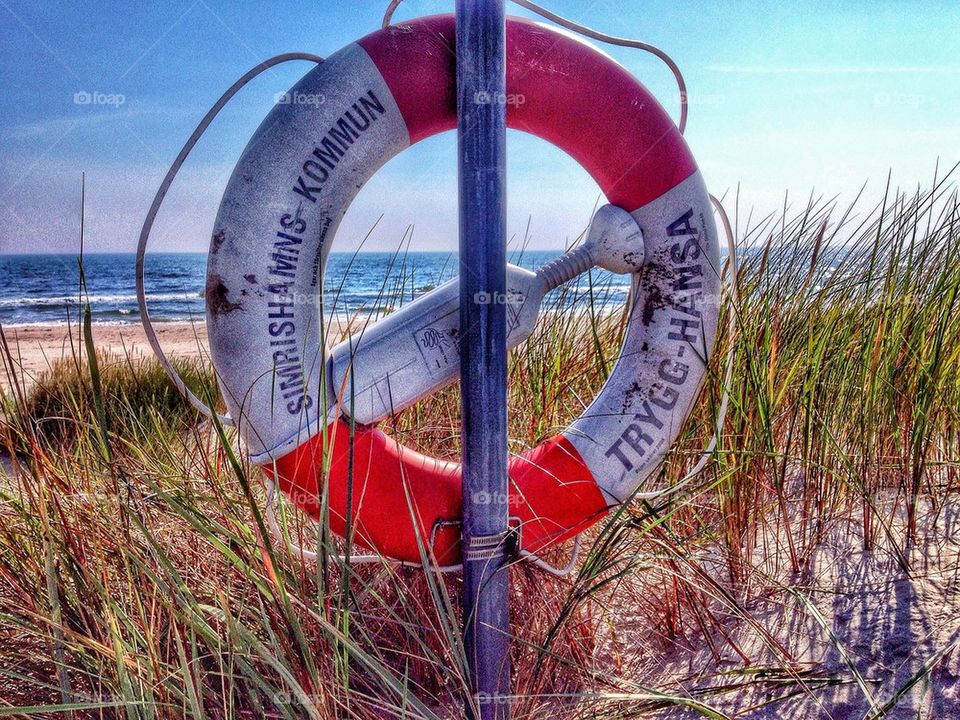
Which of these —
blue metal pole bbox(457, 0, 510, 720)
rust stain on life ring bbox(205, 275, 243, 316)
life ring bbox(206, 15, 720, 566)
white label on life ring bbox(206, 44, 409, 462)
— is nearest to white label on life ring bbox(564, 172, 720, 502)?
life ring bbox(206, 15, 720, 566)

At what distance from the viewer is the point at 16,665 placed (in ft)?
4.25

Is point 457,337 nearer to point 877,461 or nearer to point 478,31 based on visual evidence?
point 478,31

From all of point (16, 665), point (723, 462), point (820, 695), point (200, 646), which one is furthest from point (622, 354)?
point (16, 665)

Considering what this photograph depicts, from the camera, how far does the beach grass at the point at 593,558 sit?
1.09 metres

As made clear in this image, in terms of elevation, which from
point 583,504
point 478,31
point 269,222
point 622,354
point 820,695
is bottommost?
point 820,695

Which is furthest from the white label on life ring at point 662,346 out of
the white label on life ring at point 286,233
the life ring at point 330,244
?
the white label on life ring at point 286,233

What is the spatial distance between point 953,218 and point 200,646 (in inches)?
94.4

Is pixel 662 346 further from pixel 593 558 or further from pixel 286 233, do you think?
pixel 286 233

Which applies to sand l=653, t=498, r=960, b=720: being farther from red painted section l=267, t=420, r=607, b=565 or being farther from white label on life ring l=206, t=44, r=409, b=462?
white label on life ring l=206, t=44, r=409, b=462

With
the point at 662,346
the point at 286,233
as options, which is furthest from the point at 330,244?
the point at 662,346

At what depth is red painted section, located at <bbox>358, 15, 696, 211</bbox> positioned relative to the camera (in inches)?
53.2

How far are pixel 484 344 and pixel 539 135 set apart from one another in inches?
21.1

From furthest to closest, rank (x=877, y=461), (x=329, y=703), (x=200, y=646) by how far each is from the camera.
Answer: (x=877, y=461)
(x=200, y=646)
(x=329, y=703)

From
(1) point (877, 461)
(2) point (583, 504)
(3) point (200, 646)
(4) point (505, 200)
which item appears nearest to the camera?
(4) point (505, 200)
